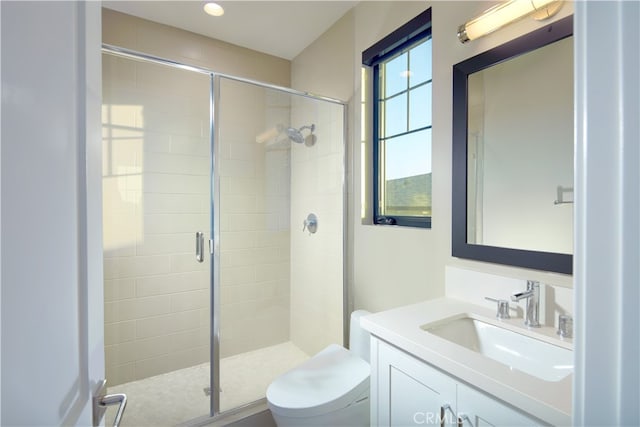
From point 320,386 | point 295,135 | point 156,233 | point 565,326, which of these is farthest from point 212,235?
point 565,326

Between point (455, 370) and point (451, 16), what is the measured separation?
56.4 inches

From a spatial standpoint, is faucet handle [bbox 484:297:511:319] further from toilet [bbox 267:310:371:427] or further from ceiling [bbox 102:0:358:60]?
ceiling [bbox 102:0:358:60]

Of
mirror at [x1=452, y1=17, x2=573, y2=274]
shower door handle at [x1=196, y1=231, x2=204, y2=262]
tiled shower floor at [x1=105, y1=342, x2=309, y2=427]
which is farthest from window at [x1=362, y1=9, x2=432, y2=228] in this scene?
tiled shower floor at [x1=105, y1=342, x2=309, y2=427]

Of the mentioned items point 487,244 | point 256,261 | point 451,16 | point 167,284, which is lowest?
point 167,284

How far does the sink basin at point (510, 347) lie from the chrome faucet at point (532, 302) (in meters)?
0.07

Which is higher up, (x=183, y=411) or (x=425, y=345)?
(x=425, y=345)

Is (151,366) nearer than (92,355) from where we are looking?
No

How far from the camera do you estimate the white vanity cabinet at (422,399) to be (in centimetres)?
74

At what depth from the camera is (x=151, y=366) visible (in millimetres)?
2008

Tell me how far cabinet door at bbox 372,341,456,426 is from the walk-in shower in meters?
1.05

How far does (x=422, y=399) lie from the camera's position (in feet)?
2.98

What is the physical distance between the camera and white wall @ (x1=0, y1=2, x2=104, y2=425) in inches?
13.5

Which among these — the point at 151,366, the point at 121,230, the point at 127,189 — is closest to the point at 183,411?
the point at 151,366

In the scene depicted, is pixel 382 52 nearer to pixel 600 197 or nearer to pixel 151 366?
pixel 600 197
